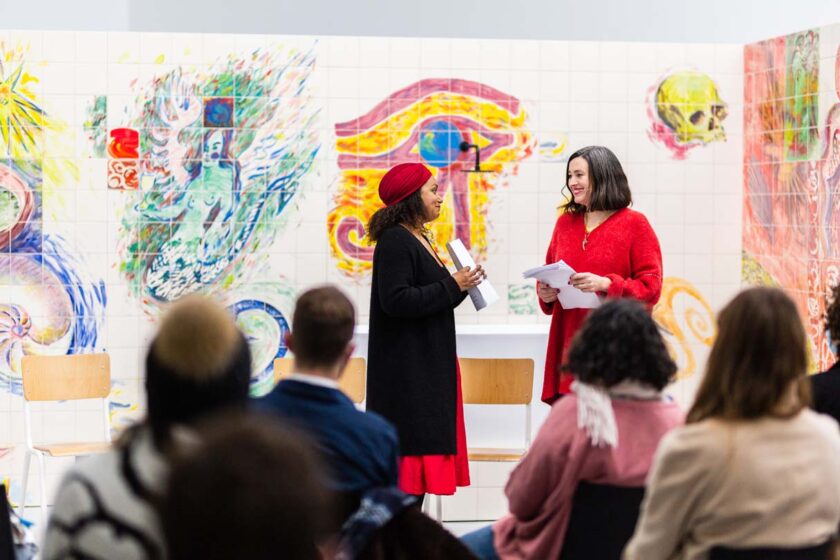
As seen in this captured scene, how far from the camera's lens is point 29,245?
5230 mm

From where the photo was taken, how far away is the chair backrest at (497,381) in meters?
4.76

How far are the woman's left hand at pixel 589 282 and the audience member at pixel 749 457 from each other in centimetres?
172

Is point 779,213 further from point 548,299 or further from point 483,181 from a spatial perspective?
point 548,299

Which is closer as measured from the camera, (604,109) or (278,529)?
(278,529)

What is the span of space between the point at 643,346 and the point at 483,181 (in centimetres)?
316

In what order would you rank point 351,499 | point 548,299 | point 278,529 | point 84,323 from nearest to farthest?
point 278,529
point 351,499
point 548,299
point 84,323

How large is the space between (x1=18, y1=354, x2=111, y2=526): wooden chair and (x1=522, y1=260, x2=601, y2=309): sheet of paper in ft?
6.84

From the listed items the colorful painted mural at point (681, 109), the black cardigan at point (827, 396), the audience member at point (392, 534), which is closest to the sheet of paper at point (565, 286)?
the black cardigan at point (827, 396)

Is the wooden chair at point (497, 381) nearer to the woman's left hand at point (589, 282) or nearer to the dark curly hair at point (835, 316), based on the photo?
the woman's left hand at point (589, 282)

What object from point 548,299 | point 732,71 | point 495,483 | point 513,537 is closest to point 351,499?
point 513,537

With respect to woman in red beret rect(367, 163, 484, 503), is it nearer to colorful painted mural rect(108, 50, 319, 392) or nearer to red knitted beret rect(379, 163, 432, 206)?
red knitted beret rect(379, 163, 432, 206)

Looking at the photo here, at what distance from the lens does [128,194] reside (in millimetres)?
5277

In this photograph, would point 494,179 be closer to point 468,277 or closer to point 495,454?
point 495,454

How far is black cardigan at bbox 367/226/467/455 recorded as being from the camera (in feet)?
12.3
